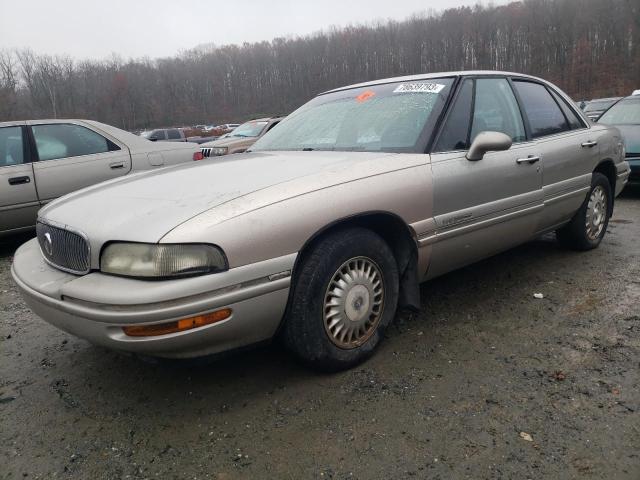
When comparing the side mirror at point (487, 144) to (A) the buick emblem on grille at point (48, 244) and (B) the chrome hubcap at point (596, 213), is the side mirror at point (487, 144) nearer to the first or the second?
(B) the chrome hubcap at point (596, 213)

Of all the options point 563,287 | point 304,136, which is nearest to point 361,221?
point 304,136

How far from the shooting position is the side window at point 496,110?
123 inches

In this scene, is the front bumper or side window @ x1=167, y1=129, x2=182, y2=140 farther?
side window @ x1=167, y1=129, x2=182, y2=140

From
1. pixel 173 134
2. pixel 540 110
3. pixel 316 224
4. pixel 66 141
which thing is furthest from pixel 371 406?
pixel 173 134

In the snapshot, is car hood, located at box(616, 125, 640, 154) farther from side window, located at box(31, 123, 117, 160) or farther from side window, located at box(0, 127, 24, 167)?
side window, located at box(0, 127, 24, 167)

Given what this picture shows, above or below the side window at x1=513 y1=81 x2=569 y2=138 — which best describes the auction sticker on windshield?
above

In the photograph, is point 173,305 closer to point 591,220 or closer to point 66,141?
point 591,220

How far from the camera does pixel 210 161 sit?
303cm

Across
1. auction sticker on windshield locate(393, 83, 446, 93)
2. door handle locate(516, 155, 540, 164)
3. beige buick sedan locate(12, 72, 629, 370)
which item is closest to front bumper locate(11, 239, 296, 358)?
beige buick sedan locate(12, 72, 629, 370)

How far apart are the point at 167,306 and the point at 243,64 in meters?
93.8

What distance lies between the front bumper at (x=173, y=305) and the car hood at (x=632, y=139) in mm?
6549

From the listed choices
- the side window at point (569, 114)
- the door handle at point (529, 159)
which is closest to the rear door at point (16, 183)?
the door handle at point (529, 159)

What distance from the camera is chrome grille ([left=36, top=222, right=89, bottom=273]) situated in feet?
6.95

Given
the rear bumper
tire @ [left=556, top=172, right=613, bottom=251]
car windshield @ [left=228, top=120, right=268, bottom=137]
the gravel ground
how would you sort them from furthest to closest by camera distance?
car windshield @ [left=228, top=120, right=268, bottom=137] → the rear bumper → tire @ [left=556, top=172, right=613, bottom=251] → the gravel ground
